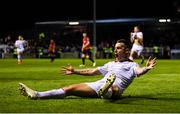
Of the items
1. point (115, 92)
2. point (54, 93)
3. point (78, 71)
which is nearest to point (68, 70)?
point (78, 71)

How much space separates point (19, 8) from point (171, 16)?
2021 centimetres

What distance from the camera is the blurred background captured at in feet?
198

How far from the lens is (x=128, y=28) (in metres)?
68.1

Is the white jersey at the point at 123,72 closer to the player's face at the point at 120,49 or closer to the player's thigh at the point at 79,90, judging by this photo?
the player's face at the point at 120,49

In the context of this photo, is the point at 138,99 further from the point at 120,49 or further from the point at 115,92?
the point at 120,49

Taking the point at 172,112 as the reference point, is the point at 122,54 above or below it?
above

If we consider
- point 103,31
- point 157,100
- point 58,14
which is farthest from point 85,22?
point 157,100

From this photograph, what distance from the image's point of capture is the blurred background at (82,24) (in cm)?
6030

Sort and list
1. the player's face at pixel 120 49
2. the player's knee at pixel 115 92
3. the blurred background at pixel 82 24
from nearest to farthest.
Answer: the player's face at pixel 120 49
the player's knee at pixel 115 92
the blurred background at pixel 82 24

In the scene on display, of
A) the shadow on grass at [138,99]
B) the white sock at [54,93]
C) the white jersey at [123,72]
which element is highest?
the white jersey at [123,72]

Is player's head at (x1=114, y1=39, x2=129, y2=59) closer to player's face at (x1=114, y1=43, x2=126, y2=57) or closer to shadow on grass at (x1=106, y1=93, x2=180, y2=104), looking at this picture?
player's face at (x1=114, y1=43, x2=126, y2=57)

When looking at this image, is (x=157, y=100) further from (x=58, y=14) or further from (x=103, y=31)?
(x=58, y=14)

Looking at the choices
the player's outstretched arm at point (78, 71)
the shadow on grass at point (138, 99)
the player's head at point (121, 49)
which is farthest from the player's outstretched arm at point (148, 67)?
the player's outstretched arm at point (78, 71)

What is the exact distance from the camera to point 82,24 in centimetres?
6875
